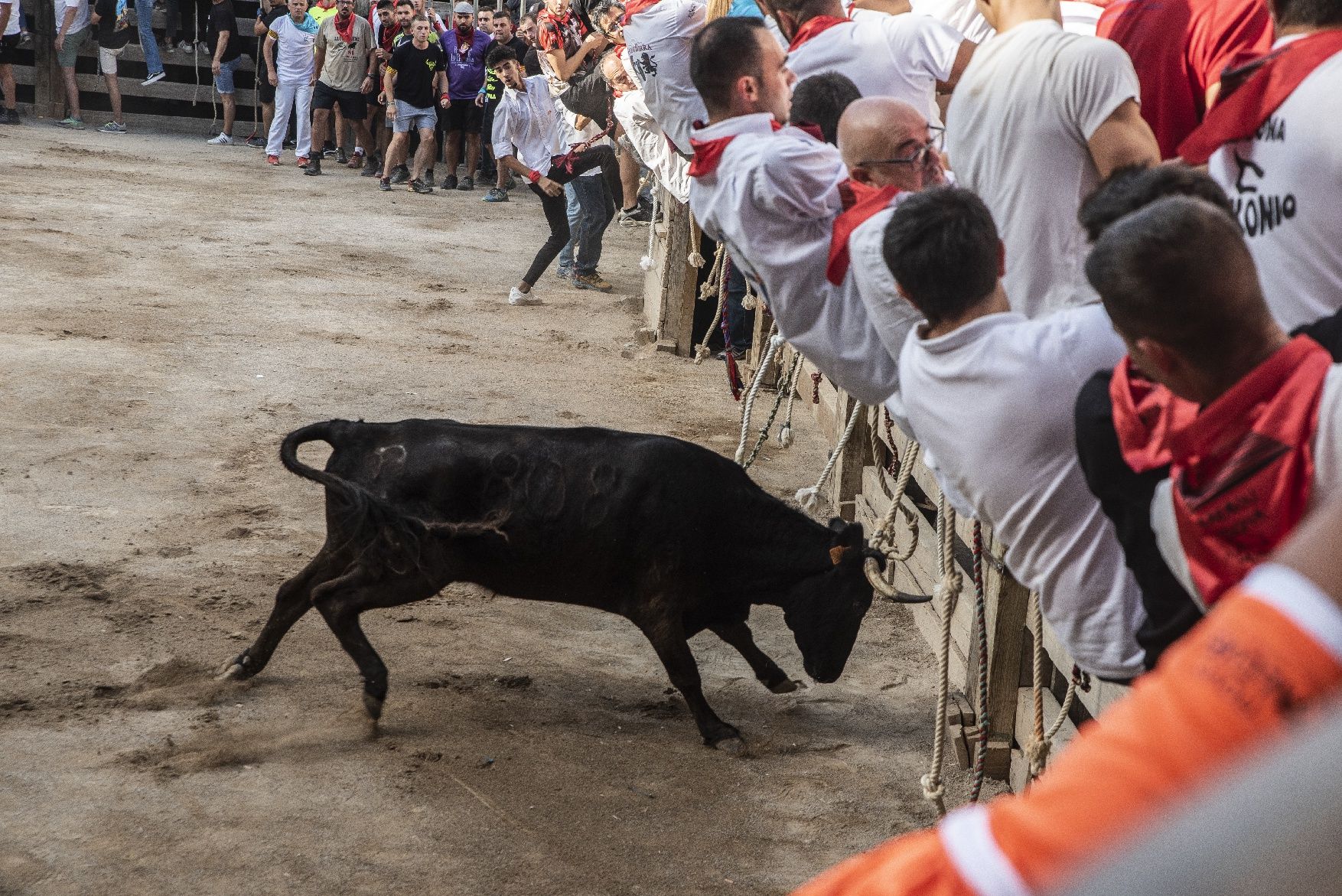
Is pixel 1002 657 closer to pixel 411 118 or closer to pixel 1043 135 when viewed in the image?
pixel 1043 135

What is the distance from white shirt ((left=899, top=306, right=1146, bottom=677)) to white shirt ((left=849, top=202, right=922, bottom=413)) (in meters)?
0.65

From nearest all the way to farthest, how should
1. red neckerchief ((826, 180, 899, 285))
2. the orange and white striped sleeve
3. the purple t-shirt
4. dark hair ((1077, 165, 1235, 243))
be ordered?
the orange and white striped sleeve, dark hair ((1077, 165, 1235, 243)), red neckerchief ((826, 180, 899, 285)), the purple t-shirt

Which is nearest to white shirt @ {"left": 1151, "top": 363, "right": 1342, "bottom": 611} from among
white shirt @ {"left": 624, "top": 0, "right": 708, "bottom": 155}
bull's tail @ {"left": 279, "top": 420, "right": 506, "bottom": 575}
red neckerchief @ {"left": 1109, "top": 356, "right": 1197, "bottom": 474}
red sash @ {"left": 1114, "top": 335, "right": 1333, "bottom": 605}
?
red sash @ {"left": 1114, "top": 335, "right": 1333, "bottom": 605}

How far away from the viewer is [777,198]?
11.5ft

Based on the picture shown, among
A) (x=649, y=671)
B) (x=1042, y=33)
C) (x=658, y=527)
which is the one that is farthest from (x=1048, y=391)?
(x=649, y=671)

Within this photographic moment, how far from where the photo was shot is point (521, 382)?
336 inches

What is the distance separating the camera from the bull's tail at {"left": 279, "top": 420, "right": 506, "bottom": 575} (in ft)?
14.4

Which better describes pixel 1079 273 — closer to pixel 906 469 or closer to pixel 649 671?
pixel 906 469

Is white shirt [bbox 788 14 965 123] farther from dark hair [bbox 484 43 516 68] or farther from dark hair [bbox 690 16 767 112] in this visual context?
dark hair [bbox 484 43 516 68]

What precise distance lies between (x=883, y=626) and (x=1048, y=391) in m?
3.39

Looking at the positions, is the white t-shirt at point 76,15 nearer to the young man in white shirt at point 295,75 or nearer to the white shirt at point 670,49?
the young man in white shirt at point 295,75

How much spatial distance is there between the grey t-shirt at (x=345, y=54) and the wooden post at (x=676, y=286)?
8.32m

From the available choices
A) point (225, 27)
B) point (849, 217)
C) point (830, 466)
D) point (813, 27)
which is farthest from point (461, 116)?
point (849, 217)

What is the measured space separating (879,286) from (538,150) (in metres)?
8.67
